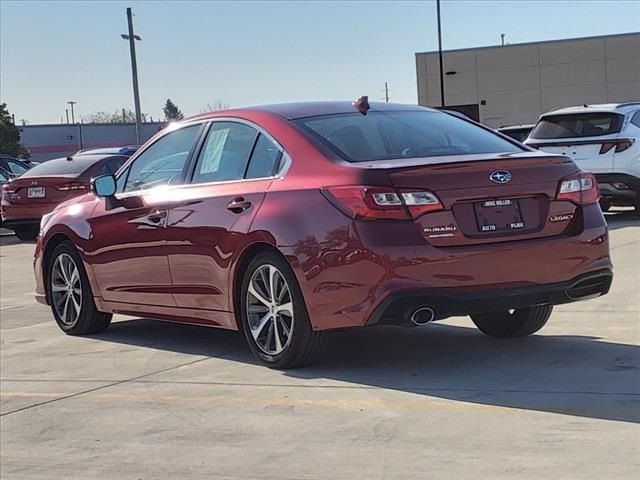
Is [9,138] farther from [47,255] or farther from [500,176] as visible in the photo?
[500,176]

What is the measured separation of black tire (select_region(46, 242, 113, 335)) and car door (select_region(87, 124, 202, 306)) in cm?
24

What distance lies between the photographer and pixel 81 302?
23.6 ft

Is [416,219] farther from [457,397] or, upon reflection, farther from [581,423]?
[581,423]

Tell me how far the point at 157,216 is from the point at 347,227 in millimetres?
1842

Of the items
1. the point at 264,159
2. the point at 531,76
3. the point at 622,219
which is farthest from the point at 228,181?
the point at 531,76

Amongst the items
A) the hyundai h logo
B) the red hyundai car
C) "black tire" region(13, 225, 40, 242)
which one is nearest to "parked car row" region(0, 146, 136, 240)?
the red hyundai car

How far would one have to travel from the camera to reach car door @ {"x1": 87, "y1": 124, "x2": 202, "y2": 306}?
249 inches

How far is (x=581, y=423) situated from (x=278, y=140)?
2459 mm

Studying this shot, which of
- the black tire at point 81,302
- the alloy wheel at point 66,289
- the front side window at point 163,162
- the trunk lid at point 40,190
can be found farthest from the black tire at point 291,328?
the trunk lid at point 40,190

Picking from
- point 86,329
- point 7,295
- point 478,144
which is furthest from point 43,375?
point 7,295

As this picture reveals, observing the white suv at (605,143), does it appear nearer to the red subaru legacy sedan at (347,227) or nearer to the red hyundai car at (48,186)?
the red hyundai car at (48,186)

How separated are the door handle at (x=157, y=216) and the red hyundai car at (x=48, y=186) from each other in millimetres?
9270

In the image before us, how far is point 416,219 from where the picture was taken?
4.91 meters

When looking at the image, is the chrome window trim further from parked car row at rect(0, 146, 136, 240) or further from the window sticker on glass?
parked car row at rect(0, 146, 136, 240)
